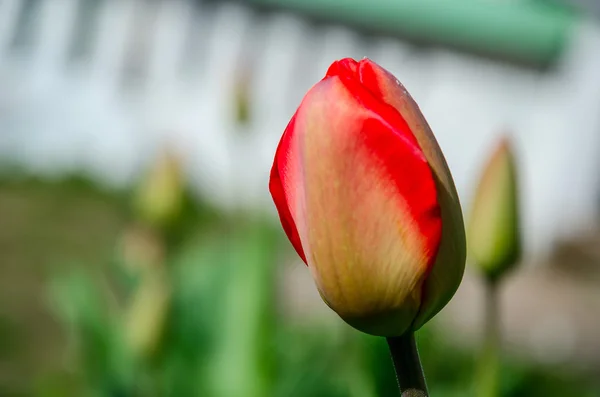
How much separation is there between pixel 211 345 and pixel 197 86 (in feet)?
4.94

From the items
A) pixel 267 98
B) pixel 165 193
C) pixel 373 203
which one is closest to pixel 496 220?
pixel 373 203

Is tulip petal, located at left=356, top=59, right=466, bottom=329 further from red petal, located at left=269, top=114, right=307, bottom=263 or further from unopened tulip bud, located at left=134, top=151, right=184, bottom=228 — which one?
unopened tulip bud, located at left=134, top=151, right=184, bottom=228

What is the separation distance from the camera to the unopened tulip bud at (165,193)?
646mm

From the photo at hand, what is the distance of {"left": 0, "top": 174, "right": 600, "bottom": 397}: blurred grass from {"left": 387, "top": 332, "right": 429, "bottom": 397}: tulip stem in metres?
0.18

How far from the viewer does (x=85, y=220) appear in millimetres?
1827

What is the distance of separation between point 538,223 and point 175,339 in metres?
1.55

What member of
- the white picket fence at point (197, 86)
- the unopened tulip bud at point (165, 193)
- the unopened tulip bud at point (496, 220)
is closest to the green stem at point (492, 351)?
the unopened tulip bud at point (496, 220)

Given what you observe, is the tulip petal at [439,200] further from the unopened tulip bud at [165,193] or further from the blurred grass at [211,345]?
the unopened tulip bud at [165,193]

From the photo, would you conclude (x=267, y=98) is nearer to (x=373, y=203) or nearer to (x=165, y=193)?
(x=165, y=193)

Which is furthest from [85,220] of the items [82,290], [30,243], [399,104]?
[399,104]

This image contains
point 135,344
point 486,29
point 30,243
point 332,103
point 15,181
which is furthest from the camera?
point 486,29

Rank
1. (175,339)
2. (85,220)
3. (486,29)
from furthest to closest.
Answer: (486,29), (85,220), (175,339)

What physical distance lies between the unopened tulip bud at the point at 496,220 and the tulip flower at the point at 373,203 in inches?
5.8

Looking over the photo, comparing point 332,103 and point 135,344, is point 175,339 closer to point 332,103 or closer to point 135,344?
point 135,344
